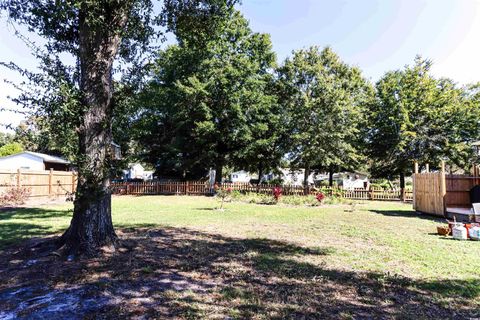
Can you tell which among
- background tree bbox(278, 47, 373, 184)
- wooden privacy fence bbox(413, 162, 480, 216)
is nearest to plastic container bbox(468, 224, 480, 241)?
wooden privacy fence bbox(413, 162, 480, 216)

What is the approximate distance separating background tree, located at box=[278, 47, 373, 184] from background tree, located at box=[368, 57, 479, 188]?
6.80 feet

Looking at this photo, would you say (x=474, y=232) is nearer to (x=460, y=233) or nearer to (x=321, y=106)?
(x=460, y=233)

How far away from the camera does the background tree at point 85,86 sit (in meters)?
4.78

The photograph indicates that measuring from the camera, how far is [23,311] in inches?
119

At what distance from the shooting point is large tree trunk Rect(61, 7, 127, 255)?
4965mm

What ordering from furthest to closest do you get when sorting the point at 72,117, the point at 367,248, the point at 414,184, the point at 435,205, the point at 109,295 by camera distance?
1. the point at 414,184
2. the point at 435,205
3. the point at 367,248
4. the point at 72,117
5. the point at 109,295

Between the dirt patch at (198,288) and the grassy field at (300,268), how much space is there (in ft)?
0.05

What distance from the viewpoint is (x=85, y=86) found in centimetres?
516

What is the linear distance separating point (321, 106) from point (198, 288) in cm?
2307

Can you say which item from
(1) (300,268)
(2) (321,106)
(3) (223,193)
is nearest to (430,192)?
(3) (223,193)

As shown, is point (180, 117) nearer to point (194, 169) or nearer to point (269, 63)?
point (194, 169)

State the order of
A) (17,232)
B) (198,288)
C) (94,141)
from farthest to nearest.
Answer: (17,232)
(94,141)
(198,288)

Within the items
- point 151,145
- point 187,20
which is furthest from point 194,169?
point 187,20

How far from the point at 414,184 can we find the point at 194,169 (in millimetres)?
19385
